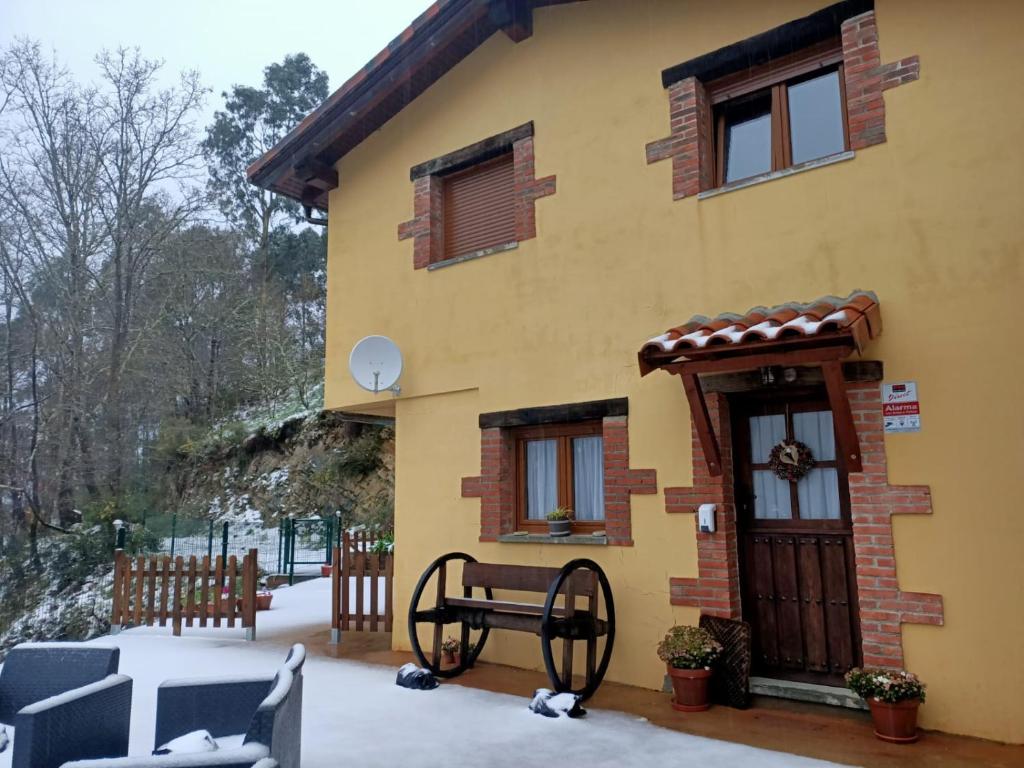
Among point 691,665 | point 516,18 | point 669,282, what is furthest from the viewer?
point 516,18

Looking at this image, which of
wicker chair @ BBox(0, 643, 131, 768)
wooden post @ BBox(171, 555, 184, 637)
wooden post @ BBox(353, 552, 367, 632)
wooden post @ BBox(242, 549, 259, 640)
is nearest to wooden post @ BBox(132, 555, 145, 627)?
wooden post @ BBox(171, 555, 184, 637)

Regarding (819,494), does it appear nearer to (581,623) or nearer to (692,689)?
(692,689)

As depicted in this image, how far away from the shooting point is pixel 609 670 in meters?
6.19

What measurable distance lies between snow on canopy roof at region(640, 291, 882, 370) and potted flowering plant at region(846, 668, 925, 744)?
2.07m

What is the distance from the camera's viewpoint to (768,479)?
581 centimetres

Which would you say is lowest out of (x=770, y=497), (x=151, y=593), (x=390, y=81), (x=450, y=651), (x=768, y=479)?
(x=450, y=651)

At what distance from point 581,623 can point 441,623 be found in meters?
1.41

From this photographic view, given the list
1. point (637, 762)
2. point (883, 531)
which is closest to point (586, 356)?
point (883, 531)

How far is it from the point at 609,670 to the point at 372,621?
2915 mm

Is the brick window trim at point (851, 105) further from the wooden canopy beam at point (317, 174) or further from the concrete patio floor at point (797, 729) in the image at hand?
the wooden canopy beam at point (317, 174)

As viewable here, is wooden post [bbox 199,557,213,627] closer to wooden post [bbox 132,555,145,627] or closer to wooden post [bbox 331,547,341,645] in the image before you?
wooden post [bbox 132,555,145,627]

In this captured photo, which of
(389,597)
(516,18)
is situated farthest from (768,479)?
(516,18)

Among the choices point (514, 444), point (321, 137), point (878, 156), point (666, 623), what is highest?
point (321, 137)

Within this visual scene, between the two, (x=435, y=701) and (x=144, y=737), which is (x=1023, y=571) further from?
(x=144, y=737)
